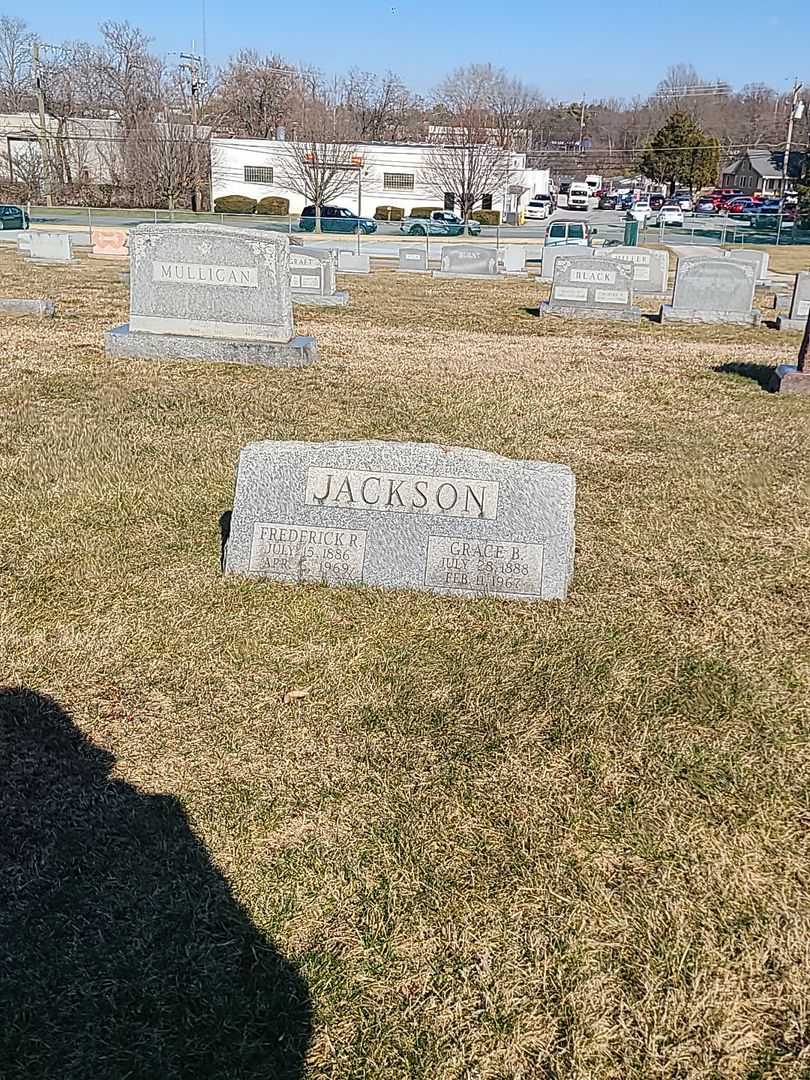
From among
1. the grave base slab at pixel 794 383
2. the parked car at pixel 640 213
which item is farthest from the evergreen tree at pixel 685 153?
the grave base slab at pixel 794 383

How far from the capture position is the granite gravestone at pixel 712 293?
1606 centimetres

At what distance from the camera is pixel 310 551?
14.5ft

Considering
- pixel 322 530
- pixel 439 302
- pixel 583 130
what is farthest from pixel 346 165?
pixel 583 130

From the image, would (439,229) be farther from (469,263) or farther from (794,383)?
(794,383)

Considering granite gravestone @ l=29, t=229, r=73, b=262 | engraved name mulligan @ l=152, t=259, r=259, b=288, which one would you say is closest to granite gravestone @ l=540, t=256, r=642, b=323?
engraved name mulligan @ l=152, t=259, r=259, b=288

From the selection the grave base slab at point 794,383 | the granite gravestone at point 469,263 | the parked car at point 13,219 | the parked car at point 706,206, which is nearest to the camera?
the grave base slab at point 794,383

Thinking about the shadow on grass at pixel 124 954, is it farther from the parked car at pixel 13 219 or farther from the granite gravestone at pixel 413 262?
the parked car at pixel 13 219

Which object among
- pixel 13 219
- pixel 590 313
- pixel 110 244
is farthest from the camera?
pixel 13 219

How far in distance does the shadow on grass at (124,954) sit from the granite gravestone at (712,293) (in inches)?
597

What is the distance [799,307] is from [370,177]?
4573cm

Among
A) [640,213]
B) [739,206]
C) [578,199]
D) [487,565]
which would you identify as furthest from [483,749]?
[739,206]

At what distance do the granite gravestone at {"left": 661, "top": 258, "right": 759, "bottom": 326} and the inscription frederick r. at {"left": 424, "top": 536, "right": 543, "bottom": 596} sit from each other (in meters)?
13.0

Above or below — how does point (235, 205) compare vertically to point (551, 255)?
above

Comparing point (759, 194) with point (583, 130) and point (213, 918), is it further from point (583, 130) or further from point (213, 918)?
point (213, 918)
